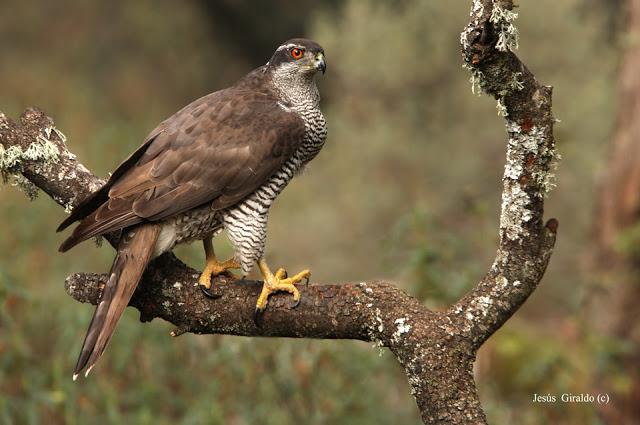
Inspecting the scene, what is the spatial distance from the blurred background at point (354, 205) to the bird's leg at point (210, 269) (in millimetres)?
947

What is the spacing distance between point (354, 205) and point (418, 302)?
8399 millimetres

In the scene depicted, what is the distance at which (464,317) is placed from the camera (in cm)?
301

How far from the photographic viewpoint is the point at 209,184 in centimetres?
372

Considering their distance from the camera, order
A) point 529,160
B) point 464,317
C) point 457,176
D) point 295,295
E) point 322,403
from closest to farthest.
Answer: point 529,160
point 464,317
point 295,295
point 322,403
point 457,176

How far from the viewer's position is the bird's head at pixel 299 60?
4242mm

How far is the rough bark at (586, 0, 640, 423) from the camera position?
6.59 m

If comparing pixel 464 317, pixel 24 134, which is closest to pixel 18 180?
pixel 24 134

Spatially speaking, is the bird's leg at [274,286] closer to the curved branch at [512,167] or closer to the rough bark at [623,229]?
the curved branch at [512,167]

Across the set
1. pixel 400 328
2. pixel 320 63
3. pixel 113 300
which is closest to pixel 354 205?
pixel 320 63

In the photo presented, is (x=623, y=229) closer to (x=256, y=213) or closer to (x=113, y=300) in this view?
(x=256, y=213)

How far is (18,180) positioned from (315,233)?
828 cm

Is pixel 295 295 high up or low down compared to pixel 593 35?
down

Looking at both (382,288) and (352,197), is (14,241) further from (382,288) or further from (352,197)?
(352,197)

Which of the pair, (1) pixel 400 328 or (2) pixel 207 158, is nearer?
(1) pixel 400 328
